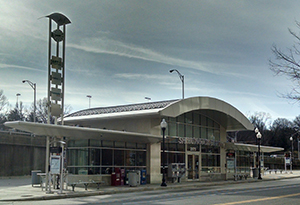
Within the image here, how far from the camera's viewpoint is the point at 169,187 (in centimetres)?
2730

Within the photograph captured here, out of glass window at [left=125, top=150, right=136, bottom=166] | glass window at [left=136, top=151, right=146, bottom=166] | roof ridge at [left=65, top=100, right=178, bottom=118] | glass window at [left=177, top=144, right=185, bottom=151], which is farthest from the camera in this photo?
glass window at [left=177, top=144, right=185, bottom=151]

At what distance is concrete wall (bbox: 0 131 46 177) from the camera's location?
41719 millimetres

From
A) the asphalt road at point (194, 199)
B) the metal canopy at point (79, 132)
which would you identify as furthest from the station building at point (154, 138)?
the asphalt road at point (194, 199)

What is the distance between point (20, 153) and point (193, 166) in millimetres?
20688

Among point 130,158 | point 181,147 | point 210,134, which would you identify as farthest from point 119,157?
point 210,134

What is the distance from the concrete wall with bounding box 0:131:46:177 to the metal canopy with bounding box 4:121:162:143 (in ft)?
60.3

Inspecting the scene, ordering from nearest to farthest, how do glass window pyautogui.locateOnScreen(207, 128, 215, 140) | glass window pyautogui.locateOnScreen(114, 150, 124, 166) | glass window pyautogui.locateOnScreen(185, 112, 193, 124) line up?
glass window pyautogui.locateOnScreen(114, 150, 124, 166) → glass window pyautogui.locateOnScreen(185, 112, 193, 124) → glass window pyautogui.locateOnScreen(207, 128, 215, 140)

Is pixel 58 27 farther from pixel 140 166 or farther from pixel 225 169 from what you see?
pixel 225 169

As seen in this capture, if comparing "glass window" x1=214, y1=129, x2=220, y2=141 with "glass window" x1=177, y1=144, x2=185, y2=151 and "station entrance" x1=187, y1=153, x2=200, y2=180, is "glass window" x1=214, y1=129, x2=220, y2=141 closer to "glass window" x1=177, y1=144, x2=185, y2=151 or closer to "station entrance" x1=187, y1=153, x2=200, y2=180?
"station entrance" x1=187, y1=153, x2=200, y2=180

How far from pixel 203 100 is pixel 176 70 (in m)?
8.33

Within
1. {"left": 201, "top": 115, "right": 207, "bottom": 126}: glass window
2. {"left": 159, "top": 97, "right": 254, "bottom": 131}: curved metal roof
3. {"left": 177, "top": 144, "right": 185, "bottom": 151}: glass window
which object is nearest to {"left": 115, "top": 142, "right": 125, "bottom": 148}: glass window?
{"left": 159, "top": 97, "right": 254, "bottom": 131}: curved metal roof

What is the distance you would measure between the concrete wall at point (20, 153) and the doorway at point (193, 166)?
20119 mm

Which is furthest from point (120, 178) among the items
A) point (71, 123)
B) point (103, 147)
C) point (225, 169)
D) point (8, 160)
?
point (8, 160)

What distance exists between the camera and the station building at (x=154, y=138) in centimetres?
2723
